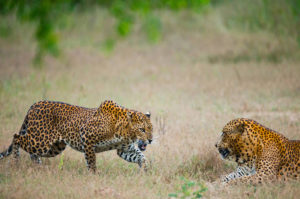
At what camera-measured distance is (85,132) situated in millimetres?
8164

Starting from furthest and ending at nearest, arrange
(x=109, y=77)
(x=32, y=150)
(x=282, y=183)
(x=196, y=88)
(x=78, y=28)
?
(x=78, y=28) < (x=109, y=77) < (x=196, y=88) < (x=32, y=150) < (x=282, y=183)

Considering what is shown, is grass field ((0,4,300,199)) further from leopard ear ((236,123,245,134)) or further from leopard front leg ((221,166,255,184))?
leopard ear ((236,123,245,134))

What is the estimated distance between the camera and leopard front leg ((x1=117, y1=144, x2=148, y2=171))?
28.1ft

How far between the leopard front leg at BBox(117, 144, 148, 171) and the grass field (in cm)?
18

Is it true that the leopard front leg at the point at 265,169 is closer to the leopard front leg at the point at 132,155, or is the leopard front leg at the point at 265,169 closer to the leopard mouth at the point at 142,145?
the leopard mouth at the point at 142,145

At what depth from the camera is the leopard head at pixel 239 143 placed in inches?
305

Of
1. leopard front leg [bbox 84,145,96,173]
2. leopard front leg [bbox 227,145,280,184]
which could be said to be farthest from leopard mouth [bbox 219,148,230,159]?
leopard front leg [bbox 84,145,96,173]

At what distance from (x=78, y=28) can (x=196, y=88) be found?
11.9 metres

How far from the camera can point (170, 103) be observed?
14586 millimetres

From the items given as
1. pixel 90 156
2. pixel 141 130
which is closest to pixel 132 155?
pixel 141 130

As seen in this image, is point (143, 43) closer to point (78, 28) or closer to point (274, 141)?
point (78, 28)

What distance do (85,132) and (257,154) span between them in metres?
2.85

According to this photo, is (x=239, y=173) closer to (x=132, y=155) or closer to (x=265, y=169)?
(x=265, y=169)

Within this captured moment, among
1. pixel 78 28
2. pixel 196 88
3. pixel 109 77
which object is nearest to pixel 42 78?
pixel 109 77
